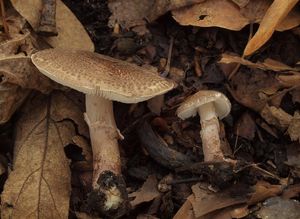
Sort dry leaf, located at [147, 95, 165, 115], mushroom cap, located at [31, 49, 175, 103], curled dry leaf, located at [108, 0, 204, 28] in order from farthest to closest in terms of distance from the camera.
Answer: curled dry leaf, located at [108, 0, 204, 28], dry leaf, located at [147, 95, 165, 115], mushroom cap, located at [31, 49, 175, 103]

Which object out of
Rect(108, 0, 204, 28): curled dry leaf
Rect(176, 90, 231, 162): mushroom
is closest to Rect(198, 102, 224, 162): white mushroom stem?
Rect(176, 90, 231, 162): mushroom

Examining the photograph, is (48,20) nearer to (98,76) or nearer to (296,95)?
(98,76)

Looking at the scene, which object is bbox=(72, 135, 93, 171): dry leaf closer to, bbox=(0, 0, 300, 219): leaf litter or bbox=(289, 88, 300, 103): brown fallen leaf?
bbox=(0, 0, 300, 219): leaf litter

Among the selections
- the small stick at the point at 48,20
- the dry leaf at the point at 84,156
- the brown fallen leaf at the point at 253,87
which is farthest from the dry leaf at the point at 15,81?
the brown fallen leaf at the point at 253,87

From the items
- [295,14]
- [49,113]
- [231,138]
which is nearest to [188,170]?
[231,138]

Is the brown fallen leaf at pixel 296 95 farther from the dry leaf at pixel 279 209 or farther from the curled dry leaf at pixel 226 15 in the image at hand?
the dry leaf at pixel 279 209
